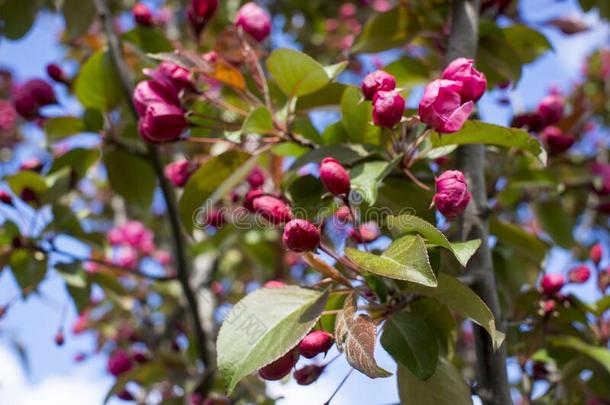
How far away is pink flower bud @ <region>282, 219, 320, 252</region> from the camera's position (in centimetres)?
99

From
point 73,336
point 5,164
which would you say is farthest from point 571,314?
point 5,164

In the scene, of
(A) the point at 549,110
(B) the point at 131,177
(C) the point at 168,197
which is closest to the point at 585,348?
(A) the point at 549,110

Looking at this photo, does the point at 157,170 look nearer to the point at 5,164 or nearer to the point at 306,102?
the point at 306,102

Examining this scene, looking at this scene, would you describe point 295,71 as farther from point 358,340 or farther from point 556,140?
point 556,140

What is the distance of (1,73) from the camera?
473cm

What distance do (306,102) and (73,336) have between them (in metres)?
2.19

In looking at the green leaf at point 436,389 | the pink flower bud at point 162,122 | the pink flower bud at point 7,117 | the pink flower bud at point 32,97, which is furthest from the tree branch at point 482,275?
the pink flower bud at point 7,117

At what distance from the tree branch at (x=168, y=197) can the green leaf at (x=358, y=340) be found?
84 cm

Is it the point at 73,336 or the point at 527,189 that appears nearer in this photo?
the point at 527,189

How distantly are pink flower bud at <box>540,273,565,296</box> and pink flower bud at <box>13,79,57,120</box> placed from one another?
1.20m

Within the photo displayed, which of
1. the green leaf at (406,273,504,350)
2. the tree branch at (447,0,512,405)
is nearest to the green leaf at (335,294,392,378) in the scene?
the green leaf at (406,273,504,350)

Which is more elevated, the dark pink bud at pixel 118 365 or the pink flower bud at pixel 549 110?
the pink flower bud at pixel 549 110

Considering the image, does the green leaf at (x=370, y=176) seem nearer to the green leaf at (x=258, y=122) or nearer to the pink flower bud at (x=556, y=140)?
the green leaf at (x=258, y=122)

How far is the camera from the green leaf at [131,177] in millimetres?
1778
